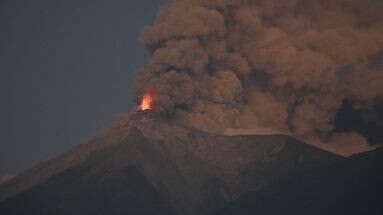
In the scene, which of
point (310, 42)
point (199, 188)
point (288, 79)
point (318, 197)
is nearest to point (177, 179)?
point (199, 188)

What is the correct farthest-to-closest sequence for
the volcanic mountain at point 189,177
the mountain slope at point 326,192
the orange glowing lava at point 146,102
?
the orange glowing lava at point 146,102 < the mountain slope at point 326,192 < the volcanic mountain at point 189,177

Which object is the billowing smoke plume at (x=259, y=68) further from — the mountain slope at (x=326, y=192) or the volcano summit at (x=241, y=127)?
the mountain slope at (x=326, y=192)

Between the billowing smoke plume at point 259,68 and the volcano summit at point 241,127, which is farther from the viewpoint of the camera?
the billowing smoke plume at point 259,68

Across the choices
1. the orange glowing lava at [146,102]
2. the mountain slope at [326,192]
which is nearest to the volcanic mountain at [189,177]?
the mountain slope at [326,192]

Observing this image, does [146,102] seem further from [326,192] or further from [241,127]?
[326,192]

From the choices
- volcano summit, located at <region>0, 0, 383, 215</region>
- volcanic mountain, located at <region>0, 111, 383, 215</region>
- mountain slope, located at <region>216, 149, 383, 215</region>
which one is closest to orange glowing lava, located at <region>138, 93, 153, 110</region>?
volcano summit, located at <region>0, 0, 383, 215</region>

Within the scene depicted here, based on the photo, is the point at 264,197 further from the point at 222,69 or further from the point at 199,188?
the point at 222,69
